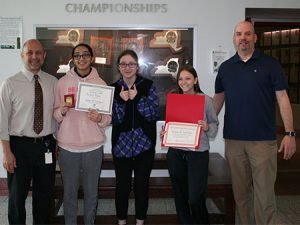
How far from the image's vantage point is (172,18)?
455 cm

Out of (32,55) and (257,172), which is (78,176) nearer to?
(32,55)

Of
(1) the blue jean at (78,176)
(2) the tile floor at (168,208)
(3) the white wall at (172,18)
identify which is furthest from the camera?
(3) the white wall at (172,18)

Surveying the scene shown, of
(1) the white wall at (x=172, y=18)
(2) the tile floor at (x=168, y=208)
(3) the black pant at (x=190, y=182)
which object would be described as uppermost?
(1) the white wall at (x=172, y=18)

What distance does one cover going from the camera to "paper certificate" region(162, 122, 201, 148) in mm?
2846

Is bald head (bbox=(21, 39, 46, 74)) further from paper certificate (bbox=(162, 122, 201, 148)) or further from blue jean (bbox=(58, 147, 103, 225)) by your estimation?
paper certificate (bbox=(162, 122, 201, 148))

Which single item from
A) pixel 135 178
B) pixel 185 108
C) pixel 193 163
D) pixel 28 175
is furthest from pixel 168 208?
pixel 28 175

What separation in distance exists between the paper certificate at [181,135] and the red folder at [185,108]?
40 millimetres

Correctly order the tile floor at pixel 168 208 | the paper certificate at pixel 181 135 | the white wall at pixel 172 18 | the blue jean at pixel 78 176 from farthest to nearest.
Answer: the white wall at pixel 172 18, the tile floor at pixel 168 208, the blue jean at pixel 78 176, the paper certificate at pixel 181 135

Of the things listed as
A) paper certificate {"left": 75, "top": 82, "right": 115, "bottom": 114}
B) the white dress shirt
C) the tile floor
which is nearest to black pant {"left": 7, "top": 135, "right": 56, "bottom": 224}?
the white dress shirt

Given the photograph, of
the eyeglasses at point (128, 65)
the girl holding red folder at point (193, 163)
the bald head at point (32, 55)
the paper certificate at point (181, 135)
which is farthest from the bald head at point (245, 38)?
the bald head at point (32, 55)

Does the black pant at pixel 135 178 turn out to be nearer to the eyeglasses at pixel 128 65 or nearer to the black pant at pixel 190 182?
the black pant at pixel 190 182

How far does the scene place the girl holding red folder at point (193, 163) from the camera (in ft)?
9.40

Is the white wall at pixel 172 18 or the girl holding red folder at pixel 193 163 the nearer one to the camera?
the girl holding red folder at pixel 193 163

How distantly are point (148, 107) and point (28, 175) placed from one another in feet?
4.03
